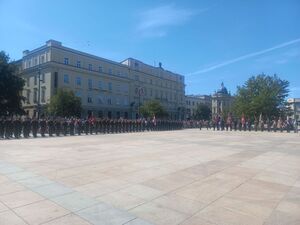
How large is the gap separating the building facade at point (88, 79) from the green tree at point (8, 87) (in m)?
3.37

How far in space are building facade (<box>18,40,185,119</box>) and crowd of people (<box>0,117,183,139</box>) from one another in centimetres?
1996

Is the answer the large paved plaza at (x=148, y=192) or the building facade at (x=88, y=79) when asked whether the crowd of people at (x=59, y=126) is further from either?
the building facade at (x=88, y=79)

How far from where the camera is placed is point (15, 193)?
640 cm

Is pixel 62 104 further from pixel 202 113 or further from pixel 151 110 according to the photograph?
pixel 202 113

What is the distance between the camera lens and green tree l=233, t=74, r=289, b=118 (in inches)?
2371

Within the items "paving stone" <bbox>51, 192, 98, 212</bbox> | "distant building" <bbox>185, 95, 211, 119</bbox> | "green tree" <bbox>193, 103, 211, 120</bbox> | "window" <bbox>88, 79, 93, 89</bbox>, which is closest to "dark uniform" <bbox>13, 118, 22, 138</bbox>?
"paving stone" <bbox>51, 192, 98, 212</bbox>

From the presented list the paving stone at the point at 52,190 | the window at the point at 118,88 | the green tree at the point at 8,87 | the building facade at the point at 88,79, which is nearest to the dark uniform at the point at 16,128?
the paving stone at the point at 52,190

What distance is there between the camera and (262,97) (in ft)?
197

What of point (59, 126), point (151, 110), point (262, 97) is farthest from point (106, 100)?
point (59, 126)

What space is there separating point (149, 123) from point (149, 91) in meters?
47.0

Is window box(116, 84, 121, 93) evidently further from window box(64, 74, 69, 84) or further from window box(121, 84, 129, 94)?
window box(64, 74, 69, 84)

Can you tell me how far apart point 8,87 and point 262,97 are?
43.7 m

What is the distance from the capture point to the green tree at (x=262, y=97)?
6022 cm

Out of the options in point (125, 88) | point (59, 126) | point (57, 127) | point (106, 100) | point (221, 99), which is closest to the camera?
point (57, 127)
